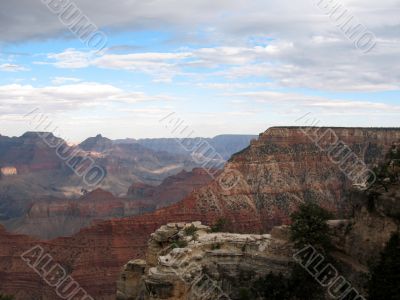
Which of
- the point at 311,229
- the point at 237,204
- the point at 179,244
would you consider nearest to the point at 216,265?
the point at 179,244

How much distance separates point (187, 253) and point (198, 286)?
2100mm

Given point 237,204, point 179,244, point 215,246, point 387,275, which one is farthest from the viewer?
point 237,204

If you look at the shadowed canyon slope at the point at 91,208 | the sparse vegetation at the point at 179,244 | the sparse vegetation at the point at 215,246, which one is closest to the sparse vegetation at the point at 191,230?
the sparse vegetation at the point at 179,244

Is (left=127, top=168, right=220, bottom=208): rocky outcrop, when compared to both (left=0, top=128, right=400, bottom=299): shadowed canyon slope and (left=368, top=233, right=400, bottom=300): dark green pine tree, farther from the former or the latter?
(left=368, top=233, right=400, bottom=300): dark green pine tree

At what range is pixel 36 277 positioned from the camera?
261 ft

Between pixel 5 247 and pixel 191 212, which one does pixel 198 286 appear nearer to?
pixel 191 212

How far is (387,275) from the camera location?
86.0ft

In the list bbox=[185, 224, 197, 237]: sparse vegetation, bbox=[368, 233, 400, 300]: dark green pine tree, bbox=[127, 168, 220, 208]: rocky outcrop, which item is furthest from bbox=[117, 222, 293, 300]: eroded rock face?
bbox=[127, 168, 220, 208]: rocky outcrop

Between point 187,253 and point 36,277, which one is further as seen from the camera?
point 36,277

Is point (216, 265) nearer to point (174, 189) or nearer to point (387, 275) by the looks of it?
point (387, 275)

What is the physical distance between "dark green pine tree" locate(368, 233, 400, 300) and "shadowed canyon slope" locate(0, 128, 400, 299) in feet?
163

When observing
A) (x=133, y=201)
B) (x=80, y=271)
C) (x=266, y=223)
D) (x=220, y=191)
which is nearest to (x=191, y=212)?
(x=220, y=191)

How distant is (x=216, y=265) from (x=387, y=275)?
10332 mm

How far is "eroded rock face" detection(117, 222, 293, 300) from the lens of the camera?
30.2m
